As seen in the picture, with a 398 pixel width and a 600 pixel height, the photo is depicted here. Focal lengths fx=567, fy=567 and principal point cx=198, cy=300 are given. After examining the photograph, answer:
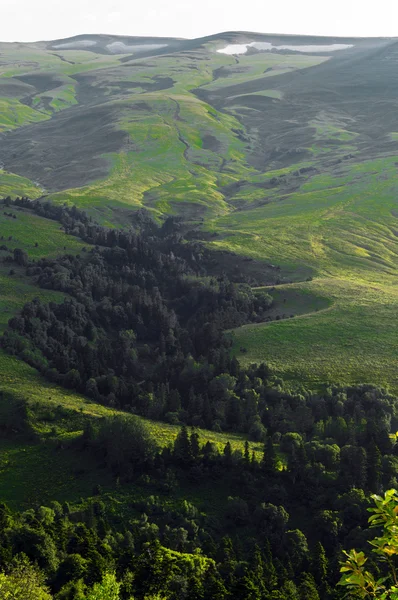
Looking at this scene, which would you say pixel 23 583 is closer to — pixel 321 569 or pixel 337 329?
pixel 321 569

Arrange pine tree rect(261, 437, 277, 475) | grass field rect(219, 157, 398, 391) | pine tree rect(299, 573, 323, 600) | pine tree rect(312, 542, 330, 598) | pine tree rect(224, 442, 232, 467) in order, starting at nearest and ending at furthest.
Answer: pine tree rect(299, 573, 323, 600) < pine tree rect(312, 542, 330, 598) < pine tree rect(261, 437, 277, 475) < pine tree rect(224, 442, 232, 467) < grass field rect(219, 157, 398, 391)

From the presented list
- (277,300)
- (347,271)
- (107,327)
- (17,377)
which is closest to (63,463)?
(17,377)

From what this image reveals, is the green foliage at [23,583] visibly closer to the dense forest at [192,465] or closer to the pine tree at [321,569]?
the dense forest at [192,465]

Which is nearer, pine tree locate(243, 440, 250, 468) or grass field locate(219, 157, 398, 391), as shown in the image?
pine tree locate(243, 440, 250, 468)

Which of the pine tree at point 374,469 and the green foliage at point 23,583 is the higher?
the green foliage at point 23,583

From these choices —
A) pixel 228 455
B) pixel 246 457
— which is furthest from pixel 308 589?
pixel 228 455

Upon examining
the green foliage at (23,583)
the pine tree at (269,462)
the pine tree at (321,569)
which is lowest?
the pine tree at (321,569)

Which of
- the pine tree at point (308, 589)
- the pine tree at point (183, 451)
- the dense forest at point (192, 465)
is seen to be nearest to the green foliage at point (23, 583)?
the dense forest at point (192, 465)

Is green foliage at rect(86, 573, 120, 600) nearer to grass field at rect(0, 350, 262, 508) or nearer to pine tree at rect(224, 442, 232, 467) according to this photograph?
grass field at rect(0, 350, 262, 508)

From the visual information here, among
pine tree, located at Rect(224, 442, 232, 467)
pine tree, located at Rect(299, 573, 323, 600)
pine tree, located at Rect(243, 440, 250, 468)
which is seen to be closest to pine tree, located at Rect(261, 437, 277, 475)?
pine tree, located at Rect(243, 440, 250, 468)
